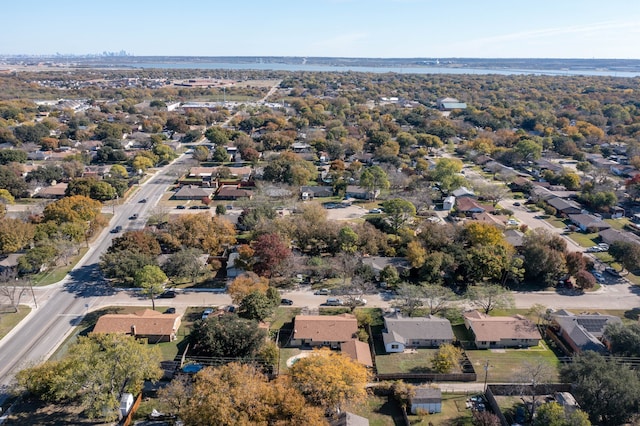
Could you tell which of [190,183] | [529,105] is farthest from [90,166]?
[529,105]

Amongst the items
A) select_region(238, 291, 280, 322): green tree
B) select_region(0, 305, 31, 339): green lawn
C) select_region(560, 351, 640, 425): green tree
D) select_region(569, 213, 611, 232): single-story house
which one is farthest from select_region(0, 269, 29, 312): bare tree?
select_region(569, 213, 611, 232): single-story house

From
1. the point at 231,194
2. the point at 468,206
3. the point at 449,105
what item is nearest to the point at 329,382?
the point at 468,206

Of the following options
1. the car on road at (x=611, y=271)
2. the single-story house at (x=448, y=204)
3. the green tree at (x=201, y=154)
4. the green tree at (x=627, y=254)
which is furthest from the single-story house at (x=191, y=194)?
the green tree at (x=627, y=254)

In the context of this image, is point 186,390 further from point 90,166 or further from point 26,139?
point 26,139

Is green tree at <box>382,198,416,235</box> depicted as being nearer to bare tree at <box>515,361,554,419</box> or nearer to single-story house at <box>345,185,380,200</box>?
single-story house at <box>345,185,380,200</box>

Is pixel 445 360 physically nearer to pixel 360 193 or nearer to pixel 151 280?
pixel 151 280

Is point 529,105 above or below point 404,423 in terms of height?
above
